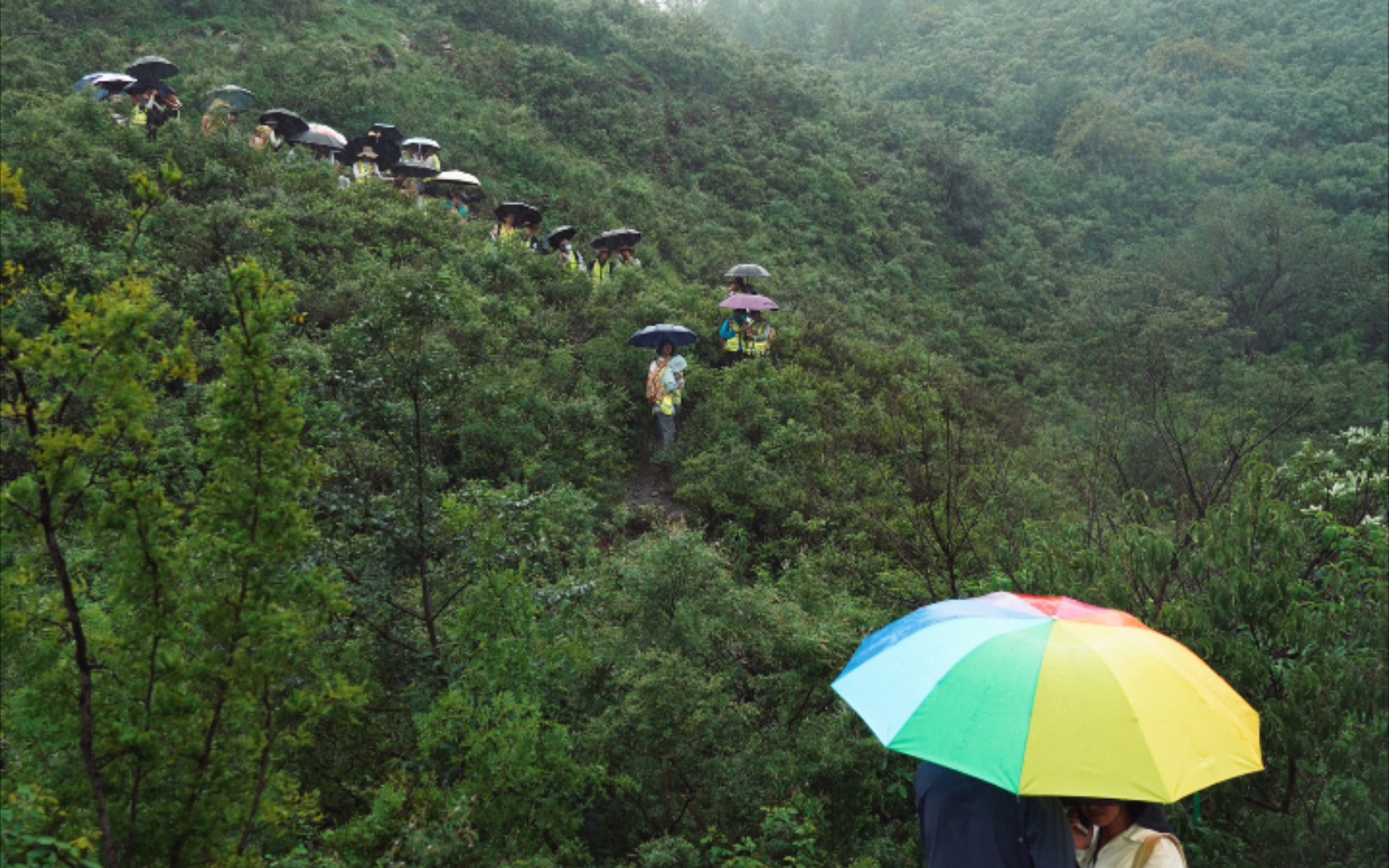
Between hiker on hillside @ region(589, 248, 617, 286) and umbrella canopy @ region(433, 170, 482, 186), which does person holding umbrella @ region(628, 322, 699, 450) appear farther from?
umbrella canopy @ region(433, 170, 482, 186)

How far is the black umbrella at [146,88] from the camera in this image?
12344mm

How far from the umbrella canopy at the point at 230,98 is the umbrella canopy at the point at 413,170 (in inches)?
88.9

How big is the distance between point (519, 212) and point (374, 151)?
2877 mm

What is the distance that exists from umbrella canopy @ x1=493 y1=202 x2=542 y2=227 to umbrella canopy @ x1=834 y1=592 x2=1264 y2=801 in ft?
37.3

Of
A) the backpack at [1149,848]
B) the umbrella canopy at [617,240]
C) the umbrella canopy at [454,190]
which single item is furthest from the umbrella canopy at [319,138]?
the backpack at [1149,848]

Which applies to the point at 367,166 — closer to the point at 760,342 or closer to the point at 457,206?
the point at 457,206

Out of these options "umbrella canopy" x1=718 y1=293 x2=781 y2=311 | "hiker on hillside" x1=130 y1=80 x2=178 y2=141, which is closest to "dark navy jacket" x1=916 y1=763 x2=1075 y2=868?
"umbrella canopy" x1=718 y1=293 x2=781 y2=311

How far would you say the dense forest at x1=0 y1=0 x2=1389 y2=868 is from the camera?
8.47 feet

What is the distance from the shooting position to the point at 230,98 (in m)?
13.9

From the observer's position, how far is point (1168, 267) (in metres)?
18.9

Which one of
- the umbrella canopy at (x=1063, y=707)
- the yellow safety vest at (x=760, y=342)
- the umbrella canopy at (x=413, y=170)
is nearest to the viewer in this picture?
the umbrella canopy at (x=1063, y=707)

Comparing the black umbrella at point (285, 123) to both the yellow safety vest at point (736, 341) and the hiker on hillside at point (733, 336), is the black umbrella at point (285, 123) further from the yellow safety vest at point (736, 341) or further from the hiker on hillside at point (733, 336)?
the yellow safety vest at point (736, 341)

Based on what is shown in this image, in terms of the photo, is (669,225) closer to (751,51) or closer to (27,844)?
(751,51)

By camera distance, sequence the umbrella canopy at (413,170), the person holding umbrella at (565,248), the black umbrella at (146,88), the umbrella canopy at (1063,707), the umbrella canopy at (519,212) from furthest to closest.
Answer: the umbrella canopy at (413,170) → the umbrella canopy at (519,212) → the black umbrella at (146,88) → the person holding umbrella at (565,248) → the umbrella canopy at (1063,707)
